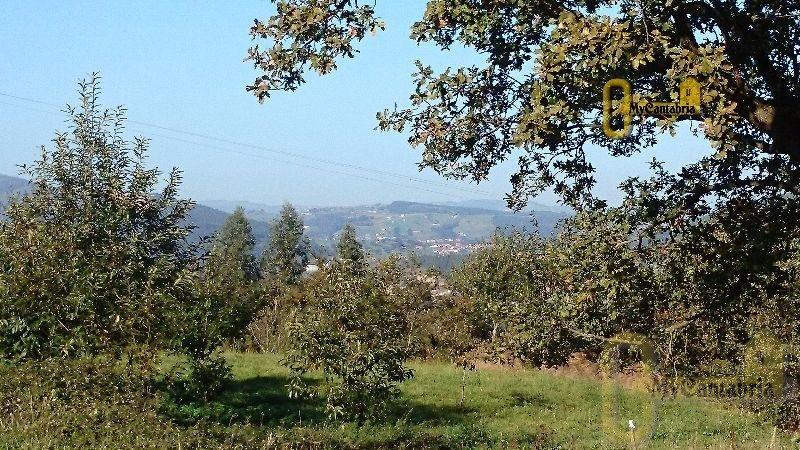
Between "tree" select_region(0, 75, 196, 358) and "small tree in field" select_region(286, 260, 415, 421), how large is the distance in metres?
4.41

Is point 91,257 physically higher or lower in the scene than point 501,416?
higher

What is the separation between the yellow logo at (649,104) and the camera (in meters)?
7.41

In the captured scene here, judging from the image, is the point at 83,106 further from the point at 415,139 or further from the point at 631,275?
the point at 631,275

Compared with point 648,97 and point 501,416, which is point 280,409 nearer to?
point 501,416

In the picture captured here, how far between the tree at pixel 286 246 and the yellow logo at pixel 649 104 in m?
116

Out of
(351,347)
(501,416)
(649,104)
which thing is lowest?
(501,416)

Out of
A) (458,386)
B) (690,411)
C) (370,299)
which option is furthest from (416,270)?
(370,299)

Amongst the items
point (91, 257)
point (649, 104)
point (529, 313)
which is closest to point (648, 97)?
point (649, 104)

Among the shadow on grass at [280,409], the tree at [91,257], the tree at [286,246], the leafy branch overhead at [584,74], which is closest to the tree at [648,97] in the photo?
the leafy branch overhead at [584,74]

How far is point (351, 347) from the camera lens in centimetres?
1822

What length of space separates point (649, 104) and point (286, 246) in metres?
124

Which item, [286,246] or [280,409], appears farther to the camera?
[286,246]

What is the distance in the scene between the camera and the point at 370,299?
64.1ft

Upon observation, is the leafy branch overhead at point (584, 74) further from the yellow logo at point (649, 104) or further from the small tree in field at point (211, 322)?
the small tree in field at point (211, 322)
